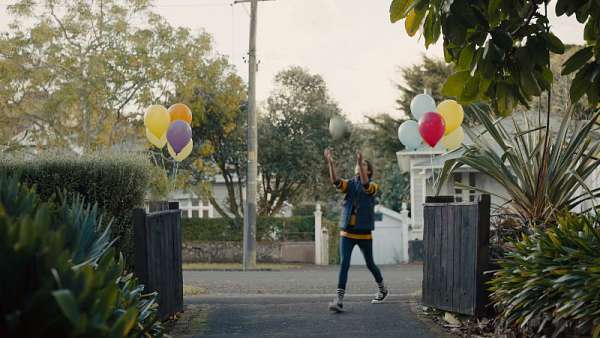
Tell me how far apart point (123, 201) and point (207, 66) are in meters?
18.5

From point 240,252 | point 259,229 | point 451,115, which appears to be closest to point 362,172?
point 451,115

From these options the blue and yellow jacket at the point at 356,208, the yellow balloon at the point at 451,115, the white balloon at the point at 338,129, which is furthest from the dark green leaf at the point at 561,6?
the yellow balloon at the point at 451,115

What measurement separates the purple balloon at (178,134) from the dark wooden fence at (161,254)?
546 cm

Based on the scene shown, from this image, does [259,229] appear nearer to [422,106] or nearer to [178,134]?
[422,106]

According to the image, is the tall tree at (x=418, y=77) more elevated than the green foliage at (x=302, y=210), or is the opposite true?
the tall tree at (x=418, y=77)

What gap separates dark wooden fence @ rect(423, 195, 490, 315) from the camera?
8422 mm

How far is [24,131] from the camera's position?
26203 millimetres

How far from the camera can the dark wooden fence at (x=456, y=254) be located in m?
8.42

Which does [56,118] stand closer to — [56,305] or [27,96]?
[27,96]

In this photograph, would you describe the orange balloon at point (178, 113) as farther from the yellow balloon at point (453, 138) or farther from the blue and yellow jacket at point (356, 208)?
the blue and yellow jacket at point (356, 208)

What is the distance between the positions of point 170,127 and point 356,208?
613 centimetres

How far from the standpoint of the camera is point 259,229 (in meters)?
31.1

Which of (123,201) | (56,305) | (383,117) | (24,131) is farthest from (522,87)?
(383,117)

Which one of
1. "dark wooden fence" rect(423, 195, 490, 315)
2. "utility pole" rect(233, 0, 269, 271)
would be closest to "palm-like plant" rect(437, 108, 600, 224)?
"dark wooden fence" rect(423, 195, 490, 315)
